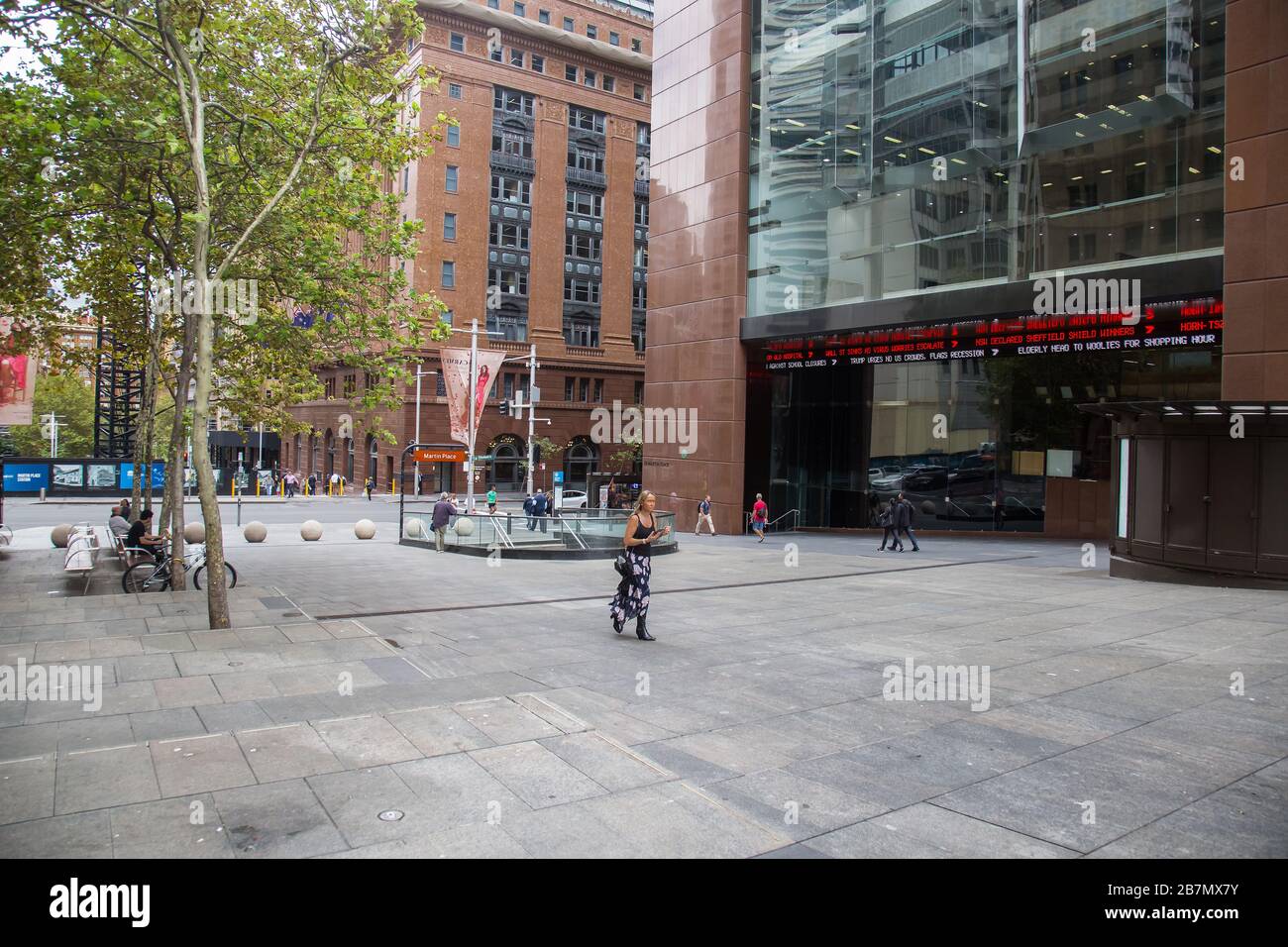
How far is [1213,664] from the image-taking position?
8.98 m

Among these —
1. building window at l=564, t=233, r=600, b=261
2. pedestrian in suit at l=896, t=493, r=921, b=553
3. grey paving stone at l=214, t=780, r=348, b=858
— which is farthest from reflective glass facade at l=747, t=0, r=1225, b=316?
building window at l=564, t=233, r=600, b=261

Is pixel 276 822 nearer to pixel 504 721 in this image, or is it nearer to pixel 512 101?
pixel 504 721

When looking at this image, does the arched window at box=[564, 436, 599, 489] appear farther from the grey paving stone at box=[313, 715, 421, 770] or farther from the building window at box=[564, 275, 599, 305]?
the grey paving stone at box=[313, 715, 421, 770]

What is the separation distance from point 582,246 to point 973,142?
45549mm

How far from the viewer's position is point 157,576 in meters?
15.3

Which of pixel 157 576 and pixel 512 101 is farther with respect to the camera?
pixel 512 101

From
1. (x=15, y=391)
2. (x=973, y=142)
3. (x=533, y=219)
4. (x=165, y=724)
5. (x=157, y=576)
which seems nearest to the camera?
(x=165, y=724)

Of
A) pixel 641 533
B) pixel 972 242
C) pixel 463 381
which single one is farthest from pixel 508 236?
pixel 641 533

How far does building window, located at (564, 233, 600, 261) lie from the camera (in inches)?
2606

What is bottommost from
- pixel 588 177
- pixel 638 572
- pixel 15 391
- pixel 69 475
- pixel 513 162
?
pixel 638 572

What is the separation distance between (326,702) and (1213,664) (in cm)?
892

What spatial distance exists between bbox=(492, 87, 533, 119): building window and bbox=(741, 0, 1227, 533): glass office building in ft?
119

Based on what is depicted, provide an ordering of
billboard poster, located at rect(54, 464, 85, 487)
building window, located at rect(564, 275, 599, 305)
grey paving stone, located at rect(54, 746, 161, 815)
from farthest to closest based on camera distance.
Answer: building window, located at rect(564, 275, 599, 305) → billboard poster, located at rect(54, 464, 85, 487) → grey paving stone, located at rect(54, 746, 161, 815)
